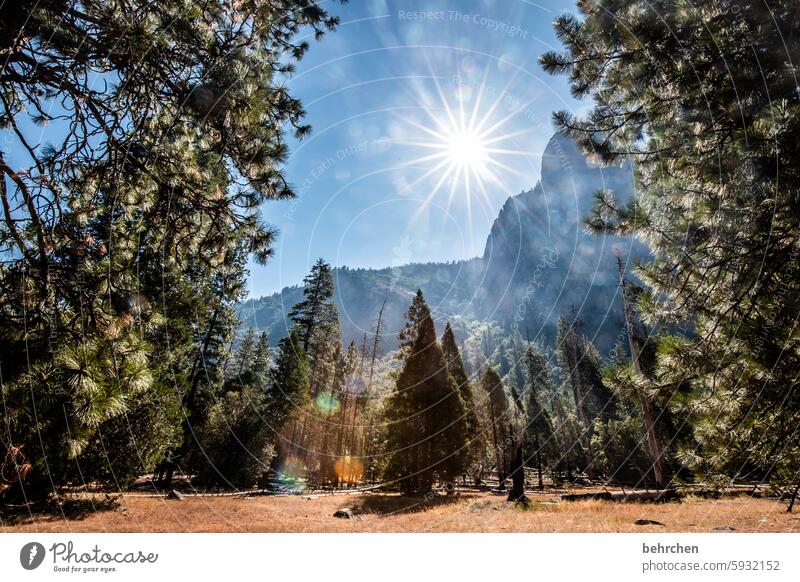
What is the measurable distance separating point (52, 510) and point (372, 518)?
1017 centimetres

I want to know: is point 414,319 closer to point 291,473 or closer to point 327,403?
point 327,403

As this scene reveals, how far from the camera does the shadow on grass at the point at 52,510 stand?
891 centimetres

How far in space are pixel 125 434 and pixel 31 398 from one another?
11.6 metres

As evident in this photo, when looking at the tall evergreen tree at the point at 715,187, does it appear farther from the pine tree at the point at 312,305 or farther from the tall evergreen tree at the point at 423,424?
the pine tree at the point at 312,305

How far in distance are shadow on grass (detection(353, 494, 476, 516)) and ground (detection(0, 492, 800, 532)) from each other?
0.05 meters

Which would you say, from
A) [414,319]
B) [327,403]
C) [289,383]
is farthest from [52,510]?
[327,403]

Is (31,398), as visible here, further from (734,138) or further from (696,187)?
(696,187)

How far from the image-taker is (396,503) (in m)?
15.3

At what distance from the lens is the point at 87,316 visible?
2.96 meters

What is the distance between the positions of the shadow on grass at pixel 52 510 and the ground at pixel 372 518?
2cm

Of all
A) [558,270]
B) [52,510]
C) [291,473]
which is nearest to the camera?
[52,510]

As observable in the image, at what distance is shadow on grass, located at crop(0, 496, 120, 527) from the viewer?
29.2ft

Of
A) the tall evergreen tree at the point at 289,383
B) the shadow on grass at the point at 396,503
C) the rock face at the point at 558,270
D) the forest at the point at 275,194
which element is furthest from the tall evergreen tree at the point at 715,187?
the rock face at the point at 558,270
